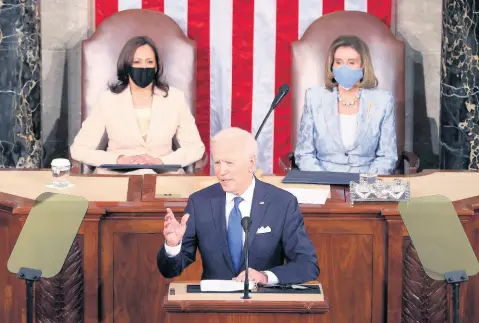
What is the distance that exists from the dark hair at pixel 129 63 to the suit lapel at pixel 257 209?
2.15 m

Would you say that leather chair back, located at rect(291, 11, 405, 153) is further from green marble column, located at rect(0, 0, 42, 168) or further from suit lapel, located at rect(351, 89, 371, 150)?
green marble column, located at rect(0, 0, 42, 168)

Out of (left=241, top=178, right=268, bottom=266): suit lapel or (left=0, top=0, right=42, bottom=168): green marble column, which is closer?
(left=241, top=178, right=268, bottom=266): suit lapel

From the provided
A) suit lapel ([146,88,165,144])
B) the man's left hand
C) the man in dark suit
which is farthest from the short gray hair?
suit lapel ([146,88,165,144])

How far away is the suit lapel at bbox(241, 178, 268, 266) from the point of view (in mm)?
3586

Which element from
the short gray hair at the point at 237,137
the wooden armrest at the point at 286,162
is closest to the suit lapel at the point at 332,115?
the wooden armrest at the point at 286,162

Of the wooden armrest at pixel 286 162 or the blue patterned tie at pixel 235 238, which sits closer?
the blue patterned tie at pixel 235 238

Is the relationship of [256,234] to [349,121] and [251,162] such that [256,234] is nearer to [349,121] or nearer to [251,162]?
→ [251,162]

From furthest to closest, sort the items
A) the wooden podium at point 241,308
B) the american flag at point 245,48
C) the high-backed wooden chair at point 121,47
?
the american flag at point 245,48 → the high-backed wooden chair at point 121,47 → the wooden podium at point 241,308

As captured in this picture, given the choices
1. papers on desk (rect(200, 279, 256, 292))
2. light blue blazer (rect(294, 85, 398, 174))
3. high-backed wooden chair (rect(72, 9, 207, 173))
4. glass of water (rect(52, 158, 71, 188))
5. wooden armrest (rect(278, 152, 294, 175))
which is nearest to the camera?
papers on desk (rect(200, 279, 256, 292))

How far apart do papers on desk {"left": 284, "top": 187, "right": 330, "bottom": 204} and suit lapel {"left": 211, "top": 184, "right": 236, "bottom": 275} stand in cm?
76

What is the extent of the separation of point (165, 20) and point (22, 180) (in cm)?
162

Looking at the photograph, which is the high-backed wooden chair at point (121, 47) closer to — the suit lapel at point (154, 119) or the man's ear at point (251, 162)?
the suit lapel at point (154, 119)

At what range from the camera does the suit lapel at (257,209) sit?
11.8 feet

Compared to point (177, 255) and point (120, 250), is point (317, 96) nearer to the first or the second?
point (120, 250)
